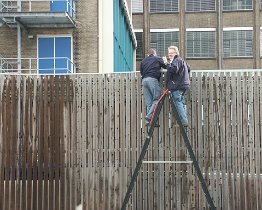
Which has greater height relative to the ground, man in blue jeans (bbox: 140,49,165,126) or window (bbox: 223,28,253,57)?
window (bbox: 223,28,253,57)

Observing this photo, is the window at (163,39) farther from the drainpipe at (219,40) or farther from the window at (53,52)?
the window at (53,52)

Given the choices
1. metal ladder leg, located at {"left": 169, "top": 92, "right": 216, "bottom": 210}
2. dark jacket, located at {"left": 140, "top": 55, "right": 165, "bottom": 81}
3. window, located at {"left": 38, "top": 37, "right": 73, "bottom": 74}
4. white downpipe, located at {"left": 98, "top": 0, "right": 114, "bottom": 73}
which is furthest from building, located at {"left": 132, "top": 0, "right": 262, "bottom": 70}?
metal ladder leg, located at {"left": 169, "top": 92, "right": 216, "bottom": 210}

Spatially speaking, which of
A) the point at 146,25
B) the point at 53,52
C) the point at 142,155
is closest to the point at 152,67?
the point at 142,155

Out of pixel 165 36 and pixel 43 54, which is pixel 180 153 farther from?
pixel 165 36

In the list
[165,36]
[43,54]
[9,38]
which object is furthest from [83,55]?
[165,36]

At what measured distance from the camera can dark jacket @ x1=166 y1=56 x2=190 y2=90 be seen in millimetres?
9008

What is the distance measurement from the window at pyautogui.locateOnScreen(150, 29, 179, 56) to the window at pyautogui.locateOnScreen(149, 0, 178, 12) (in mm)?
2176

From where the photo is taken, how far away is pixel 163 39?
45.2 metres

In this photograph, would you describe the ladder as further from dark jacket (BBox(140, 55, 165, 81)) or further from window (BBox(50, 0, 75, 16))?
window (BBox(50, 0, 75, 16))

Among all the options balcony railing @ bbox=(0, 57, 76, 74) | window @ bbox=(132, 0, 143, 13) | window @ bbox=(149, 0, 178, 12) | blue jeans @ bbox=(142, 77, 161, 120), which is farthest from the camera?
window @ bbox=(132, 0, 143, 13)

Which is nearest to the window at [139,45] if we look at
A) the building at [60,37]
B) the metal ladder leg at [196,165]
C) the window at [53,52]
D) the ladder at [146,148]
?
the building at [60,37]

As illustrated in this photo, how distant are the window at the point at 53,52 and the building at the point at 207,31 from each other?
20237 millimetres

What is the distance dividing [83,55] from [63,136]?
52.2ft

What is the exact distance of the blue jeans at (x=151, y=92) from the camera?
30.1 ft
